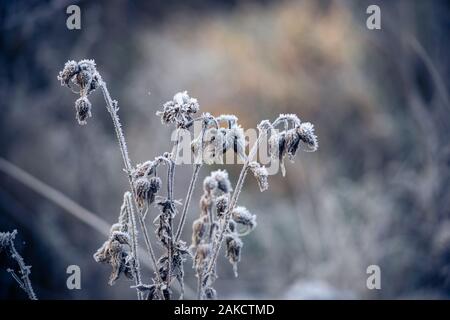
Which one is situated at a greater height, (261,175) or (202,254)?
(261,175)

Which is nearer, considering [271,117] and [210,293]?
[210,293]

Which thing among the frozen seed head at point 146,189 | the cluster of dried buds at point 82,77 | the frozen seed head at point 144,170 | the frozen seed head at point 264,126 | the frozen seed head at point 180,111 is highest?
the cluster of dried buds at point 82,77

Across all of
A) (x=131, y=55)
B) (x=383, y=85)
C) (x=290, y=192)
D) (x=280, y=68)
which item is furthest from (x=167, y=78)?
(x=383, y=85)

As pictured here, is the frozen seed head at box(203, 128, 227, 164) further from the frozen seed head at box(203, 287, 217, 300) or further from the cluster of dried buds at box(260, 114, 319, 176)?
the frozen seed head at box(203, 287, 217, 300)

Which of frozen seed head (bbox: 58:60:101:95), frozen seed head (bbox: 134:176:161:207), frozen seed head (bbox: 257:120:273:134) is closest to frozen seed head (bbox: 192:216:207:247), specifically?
frozen seed head (bbox: 134:176:161:207)

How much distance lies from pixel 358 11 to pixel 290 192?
3.97 ft

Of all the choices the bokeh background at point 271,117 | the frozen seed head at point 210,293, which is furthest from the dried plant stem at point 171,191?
the bokeh background at point 271,117

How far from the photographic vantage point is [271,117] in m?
3.09

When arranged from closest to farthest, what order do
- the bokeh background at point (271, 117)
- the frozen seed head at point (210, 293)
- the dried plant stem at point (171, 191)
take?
the dried plant stem at point (171, 191)
the frozen seed head at point (210, 293)
the bokeh background at point (271, 117)

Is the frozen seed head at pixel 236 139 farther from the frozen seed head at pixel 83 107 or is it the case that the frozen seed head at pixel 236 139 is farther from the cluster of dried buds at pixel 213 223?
the frozen seed head at pixel 83 107

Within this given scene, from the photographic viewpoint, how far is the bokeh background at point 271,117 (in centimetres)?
255

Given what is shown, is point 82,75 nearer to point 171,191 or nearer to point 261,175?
point 171,191

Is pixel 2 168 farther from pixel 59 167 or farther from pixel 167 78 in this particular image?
pixel 167 78

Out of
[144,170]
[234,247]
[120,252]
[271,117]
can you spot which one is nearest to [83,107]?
[144,170]
